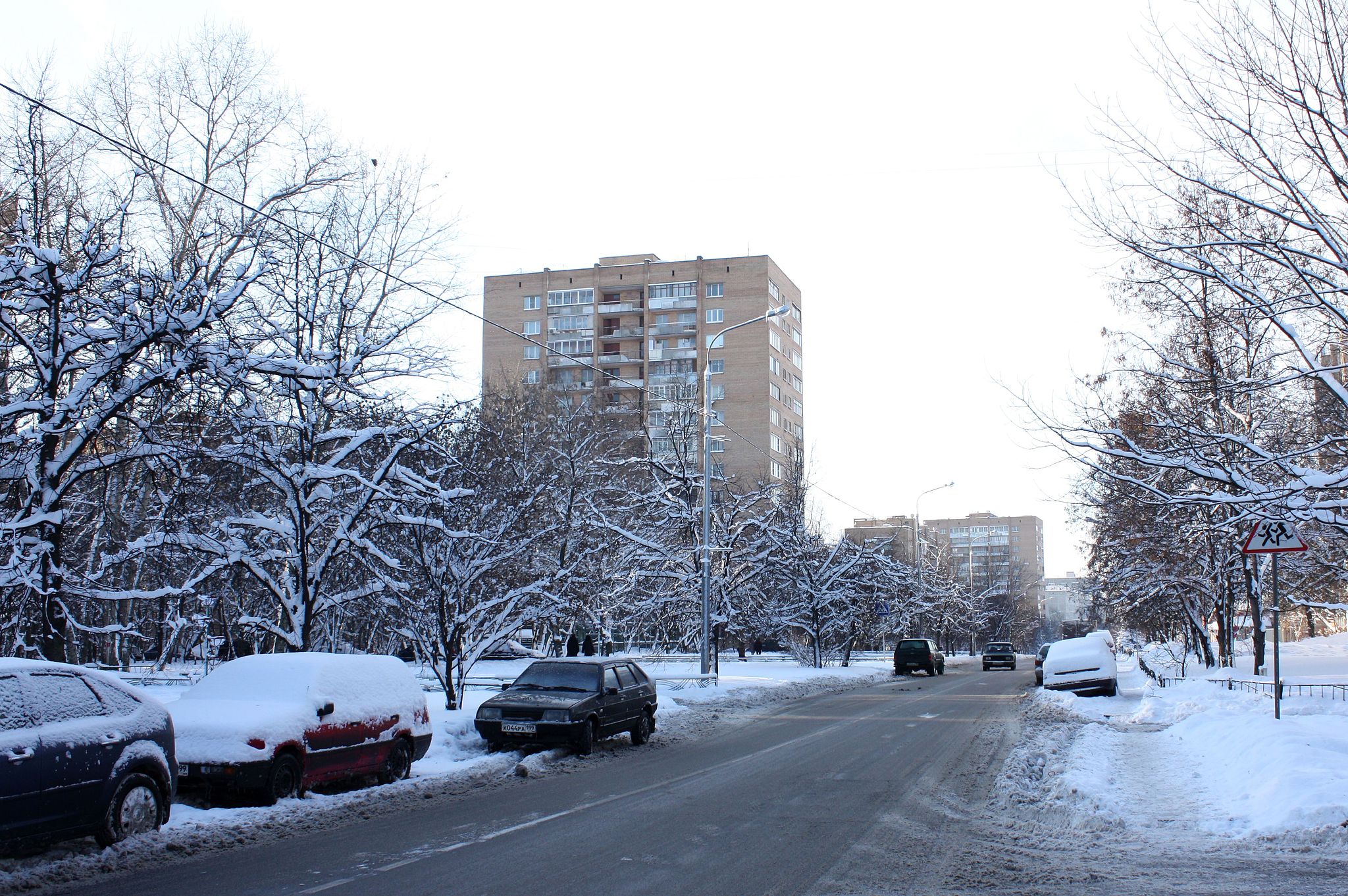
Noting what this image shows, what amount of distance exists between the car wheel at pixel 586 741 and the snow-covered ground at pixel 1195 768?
5.77 meters

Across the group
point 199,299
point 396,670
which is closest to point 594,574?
point 396,670

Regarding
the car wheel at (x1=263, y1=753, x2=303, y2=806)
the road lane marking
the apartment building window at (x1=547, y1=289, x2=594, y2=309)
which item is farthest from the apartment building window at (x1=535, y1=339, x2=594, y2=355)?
the car wheel at (x1=263, y1=753, x2=303, y2=806)

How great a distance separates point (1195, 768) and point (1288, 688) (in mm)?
13866

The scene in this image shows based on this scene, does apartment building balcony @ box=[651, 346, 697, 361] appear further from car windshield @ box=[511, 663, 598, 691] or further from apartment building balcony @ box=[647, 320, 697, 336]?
Result: car windshield @ box=[511, 663, 598, 691]

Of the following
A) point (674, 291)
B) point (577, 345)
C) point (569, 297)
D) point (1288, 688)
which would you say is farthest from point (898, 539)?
point (1288, 688)

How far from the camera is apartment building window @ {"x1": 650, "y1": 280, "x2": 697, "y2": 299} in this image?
305 ft

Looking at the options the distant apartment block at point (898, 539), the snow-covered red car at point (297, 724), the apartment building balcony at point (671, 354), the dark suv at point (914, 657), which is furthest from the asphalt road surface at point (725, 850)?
the apartment building balcony at point (671, 354)

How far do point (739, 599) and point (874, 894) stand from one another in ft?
99.4

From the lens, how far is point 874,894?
6844 mm

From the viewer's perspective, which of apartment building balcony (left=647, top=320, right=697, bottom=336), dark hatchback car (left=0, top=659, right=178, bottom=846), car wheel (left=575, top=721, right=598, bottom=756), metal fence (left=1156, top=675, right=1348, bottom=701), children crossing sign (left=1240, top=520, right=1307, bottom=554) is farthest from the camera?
apartment building balcony (left=647, top=320, right=697, bottom=336)

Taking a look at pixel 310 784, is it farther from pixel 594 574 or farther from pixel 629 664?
pixel 594 574

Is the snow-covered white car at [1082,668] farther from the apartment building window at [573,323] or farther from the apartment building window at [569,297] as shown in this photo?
the apartment building window at [569,297]

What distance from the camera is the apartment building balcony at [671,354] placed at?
9106 cm

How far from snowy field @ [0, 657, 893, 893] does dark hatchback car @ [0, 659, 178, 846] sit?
0.27 metres
